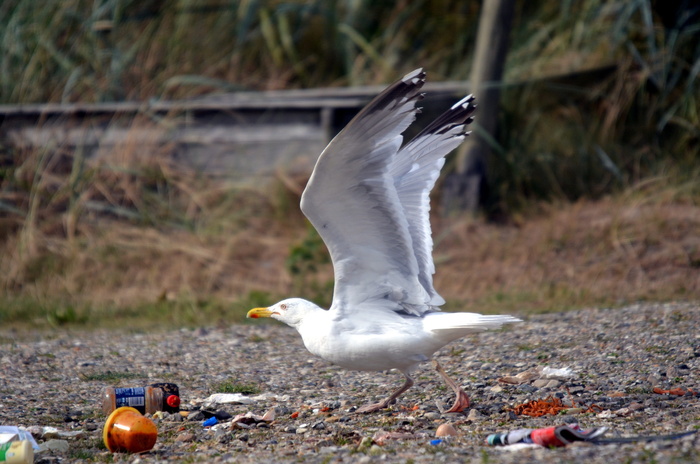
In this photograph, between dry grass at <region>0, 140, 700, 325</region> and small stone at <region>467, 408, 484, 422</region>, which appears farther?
dry grass at <region>0, 140, 700, 325</region>

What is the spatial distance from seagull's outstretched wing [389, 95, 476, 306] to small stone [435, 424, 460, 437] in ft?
3.63

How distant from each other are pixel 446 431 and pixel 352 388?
133 centimetres

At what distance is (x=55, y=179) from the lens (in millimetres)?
9523

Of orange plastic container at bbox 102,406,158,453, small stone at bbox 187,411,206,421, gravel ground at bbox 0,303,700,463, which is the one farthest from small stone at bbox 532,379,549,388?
orange plastic container at bbox 102,406,158,453

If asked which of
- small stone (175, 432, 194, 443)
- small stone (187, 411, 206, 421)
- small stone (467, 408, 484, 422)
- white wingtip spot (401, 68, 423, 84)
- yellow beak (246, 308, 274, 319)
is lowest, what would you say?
small stone (175, 432, 194, 443)

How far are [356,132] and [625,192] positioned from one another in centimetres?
573

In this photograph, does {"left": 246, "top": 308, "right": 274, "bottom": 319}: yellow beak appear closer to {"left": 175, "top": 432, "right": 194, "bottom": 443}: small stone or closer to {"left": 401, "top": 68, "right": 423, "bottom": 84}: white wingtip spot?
{"left": 175, "top": 432, "right": 194, "bottom": 443}: small stone

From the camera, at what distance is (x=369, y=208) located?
4.37m

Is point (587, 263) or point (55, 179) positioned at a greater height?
point (55, 179)

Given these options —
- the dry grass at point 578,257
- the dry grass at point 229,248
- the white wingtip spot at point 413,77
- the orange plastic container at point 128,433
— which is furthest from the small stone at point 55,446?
the dry grass at point 578,257

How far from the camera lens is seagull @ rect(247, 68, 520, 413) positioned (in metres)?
4.16

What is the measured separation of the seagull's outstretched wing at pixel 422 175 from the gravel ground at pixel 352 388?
0.80 m

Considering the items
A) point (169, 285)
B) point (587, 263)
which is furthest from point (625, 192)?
point (169, 285)

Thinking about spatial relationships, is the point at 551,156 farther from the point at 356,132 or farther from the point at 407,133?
the point at 356,132
